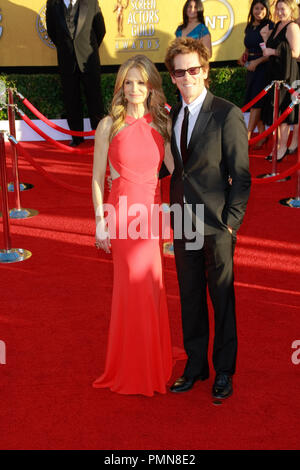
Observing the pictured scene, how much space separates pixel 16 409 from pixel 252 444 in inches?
49.0

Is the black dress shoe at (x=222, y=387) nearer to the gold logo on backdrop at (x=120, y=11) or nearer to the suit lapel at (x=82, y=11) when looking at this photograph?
the suit lapel at (x=82, y=11)

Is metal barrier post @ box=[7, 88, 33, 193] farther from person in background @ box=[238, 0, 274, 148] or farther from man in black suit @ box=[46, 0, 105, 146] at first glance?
person in background @ box=[238, 0, 274, 148]

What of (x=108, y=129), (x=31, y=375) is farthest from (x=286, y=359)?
(x=108, y=129)

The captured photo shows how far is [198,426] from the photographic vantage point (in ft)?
10.7

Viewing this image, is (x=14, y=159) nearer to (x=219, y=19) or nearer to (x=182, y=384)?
(x=182, y=384)

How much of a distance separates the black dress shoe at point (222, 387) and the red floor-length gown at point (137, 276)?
287 mm

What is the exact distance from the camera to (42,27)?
37.2ft

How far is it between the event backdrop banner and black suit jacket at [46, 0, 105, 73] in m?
1.32

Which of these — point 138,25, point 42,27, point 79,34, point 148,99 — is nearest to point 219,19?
point 138,25

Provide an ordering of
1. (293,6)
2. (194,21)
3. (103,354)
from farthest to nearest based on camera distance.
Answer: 1. (194,21)
2. (293,6)
3. (103,354)

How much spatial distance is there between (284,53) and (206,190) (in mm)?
5366

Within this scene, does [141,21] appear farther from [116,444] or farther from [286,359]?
[116,444]

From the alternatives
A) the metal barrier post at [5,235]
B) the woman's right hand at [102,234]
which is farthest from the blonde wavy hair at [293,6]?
the woman's right hand at [102,234]

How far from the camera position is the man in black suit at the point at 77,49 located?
9828mm
